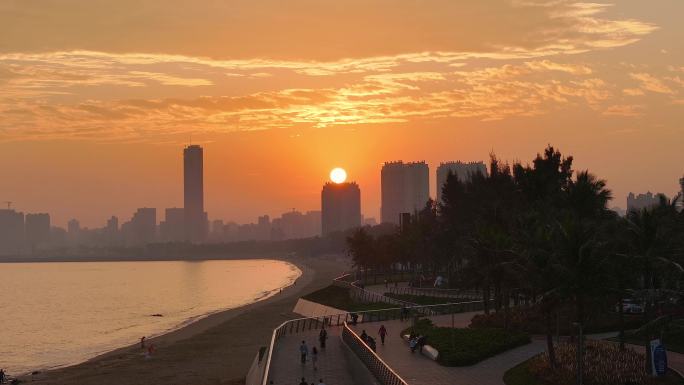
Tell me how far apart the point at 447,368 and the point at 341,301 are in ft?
192

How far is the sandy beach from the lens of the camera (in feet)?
192

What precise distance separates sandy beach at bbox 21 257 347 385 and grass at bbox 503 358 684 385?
69.1ft

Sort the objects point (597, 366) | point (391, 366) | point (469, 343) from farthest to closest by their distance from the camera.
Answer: point (469, 343), point (391, 366), point (597, 366)

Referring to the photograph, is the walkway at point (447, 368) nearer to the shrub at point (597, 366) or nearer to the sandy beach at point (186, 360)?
the shrub at point (597, 366)

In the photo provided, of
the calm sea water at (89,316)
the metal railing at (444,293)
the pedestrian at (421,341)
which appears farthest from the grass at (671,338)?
the calm sea water at (89,316)

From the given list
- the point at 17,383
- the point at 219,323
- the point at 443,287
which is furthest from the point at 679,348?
the point at 219,323

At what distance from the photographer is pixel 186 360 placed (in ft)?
221

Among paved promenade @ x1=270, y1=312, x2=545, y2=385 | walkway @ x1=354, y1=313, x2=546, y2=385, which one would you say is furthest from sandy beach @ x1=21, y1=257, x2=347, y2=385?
walkway @ x1=354, y1=313, x2=546, y2=385

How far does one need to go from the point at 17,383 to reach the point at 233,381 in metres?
17.2

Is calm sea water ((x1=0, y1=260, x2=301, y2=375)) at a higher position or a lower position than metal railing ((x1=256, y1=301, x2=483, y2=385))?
lower

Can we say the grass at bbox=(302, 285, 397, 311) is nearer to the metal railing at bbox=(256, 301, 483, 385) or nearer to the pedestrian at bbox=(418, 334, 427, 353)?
the metal railing at bbox=(256, 301, 483, 385)

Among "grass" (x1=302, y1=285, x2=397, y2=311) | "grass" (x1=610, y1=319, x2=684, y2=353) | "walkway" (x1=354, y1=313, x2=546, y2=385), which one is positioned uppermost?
"grass" (x1=610, y1=319, x2=684, y2=353)

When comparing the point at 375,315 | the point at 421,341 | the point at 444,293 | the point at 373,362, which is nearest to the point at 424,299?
the point at 444,293

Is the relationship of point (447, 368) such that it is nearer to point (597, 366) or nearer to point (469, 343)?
point (469, 343)
